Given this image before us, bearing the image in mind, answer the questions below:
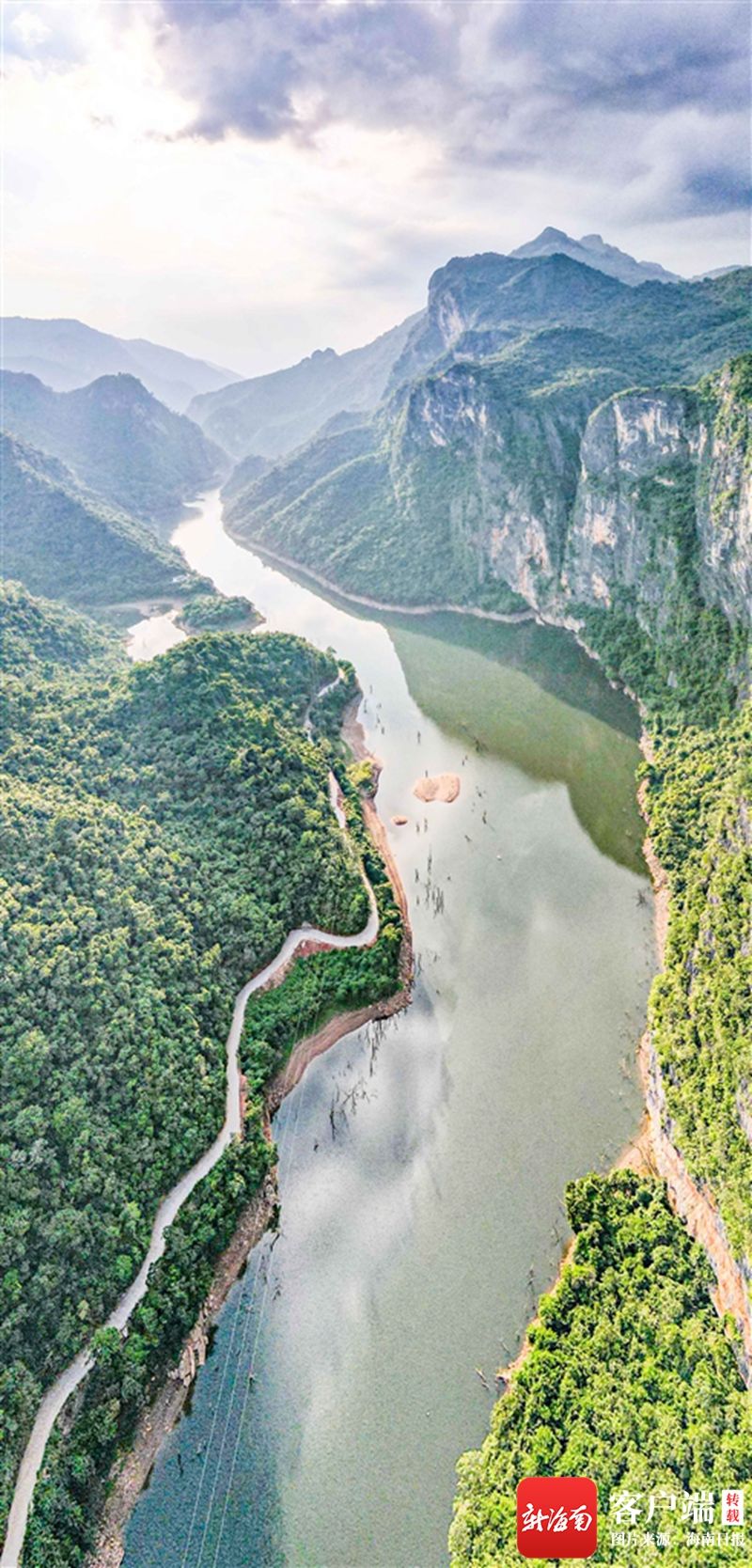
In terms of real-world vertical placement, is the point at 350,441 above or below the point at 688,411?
above

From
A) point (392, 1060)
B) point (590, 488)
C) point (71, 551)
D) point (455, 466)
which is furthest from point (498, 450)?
point (392, 1060)

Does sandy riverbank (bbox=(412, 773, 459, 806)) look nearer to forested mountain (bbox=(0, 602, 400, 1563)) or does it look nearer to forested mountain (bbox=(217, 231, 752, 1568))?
forested mountain (bbox=(0, 602, 400, 1563))

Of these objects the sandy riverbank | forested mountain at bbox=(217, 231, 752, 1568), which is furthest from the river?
forested mountain at bbox=(217, 231, 752, 1568)

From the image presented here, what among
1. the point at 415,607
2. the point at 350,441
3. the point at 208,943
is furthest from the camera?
the point at 350,441

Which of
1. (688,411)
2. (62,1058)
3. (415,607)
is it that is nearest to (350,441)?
Result: (415,607)

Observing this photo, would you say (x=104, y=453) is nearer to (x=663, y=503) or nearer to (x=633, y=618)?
(x=663, y=503)

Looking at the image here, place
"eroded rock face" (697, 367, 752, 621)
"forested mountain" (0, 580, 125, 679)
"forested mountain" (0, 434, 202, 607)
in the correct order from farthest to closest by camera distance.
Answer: "forested mountain" (0, 434, 202, 607) < "forested mountain" (0, 580, 125, 679) < "eroded rock face" (697, 367, 752, 621)

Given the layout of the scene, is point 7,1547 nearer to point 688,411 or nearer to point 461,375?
point 688,411
